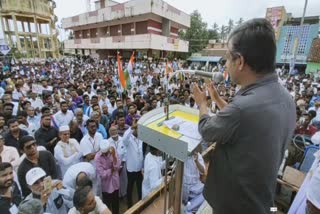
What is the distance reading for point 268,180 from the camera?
1124 millimetres

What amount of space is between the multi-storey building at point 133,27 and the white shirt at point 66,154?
67.5 feet

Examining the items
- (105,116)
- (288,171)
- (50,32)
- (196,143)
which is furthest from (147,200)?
(50,32)

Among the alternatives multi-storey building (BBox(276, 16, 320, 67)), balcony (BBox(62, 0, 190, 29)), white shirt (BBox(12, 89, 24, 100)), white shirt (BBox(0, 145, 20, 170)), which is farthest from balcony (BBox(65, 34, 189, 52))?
white shirt (BBox(0, 145, 20, 170))

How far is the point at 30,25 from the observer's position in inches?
1334

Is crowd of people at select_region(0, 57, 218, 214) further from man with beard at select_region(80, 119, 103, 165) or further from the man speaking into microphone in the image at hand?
the man speaking into microphone

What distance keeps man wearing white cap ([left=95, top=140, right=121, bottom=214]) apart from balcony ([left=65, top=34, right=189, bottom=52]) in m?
20.8

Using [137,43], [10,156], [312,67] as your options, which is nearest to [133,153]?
[10,156]

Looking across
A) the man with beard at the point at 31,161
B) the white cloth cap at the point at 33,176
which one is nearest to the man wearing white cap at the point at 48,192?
the white cloth cap at the point at 33,176

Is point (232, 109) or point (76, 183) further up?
point (232, 109)

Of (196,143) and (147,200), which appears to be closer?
(196,143)

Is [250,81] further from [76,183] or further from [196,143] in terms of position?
[76,183]

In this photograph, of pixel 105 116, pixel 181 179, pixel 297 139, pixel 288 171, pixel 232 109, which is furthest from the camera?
pixel 105 116

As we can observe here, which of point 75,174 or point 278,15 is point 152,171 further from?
point 278,15

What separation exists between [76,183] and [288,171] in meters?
3.13
